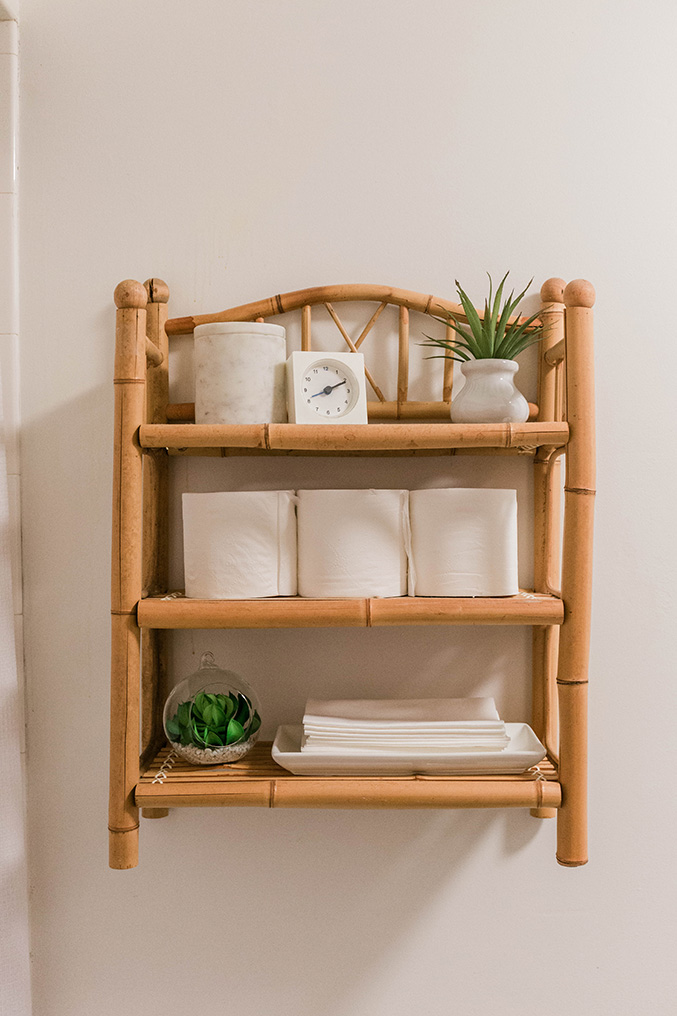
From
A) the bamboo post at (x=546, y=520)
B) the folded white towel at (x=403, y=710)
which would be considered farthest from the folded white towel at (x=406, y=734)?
the bamboo post at (x=546, y=520)

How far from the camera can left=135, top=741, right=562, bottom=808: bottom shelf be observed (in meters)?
0.93

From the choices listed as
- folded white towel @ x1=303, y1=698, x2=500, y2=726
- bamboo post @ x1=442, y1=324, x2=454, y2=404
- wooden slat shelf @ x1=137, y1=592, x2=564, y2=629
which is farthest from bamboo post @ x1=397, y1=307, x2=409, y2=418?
folded white towel @ x1=303, y1=698, x2=500, y2=726

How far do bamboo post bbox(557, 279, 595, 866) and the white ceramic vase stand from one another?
0.07m

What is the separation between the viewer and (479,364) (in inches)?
38.6

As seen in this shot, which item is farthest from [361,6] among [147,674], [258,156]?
[147,674]

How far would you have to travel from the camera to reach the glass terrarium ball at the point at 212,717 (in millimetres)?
978

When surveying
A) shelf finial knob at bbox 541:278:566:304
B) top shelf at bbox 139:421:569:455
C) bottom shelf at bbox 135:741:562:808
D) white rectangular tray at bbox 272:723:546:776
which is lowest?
bottom shelf at bbox 135:741:562:808

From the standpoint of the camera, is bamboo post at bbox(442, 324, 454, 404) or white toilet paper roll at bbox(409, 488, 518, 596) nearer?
white toilet paper roll at bbox(409, 488, 518, 596)

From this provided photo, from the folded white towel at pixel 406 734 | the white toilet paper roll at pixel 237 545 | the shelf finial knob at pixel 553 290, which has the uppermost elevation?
the shelf finial knob at pixel 553 290

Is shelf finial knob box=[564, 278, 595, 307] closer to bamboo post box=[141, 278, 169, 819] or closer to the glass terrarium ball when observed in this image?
bamboo post box=[141, 278, 169, 819]

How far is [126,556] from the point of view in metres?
0.93

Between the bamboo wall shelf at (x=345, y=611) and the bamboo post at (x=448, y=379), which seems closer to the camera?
the bamboo wall shelf at (x=345, y=611)

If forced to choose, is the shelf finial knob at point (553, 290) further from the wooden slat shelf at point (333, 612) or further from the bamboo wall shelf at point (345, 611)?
the wooden slat shelf at point (333, 612)

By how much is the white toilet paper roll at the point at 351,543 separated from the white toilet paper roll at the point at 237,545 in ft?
0.09
